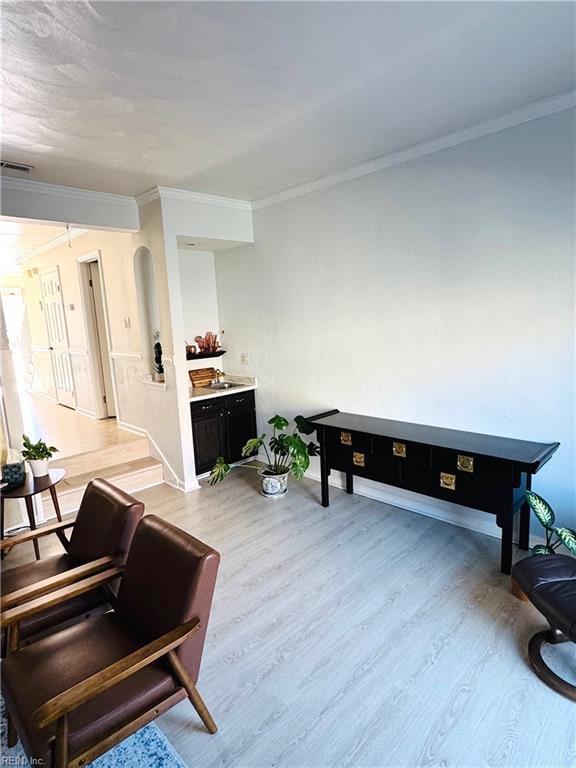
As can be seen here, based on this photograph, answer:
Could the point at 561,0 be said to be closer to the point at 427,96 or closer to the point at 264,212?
the point at 427,96

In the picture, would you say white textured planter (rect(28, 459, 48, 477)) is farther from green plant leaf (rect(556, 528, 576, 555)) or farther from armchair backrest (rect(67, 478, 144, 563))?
green plant leaf (rect(556, 528, 576, 555))

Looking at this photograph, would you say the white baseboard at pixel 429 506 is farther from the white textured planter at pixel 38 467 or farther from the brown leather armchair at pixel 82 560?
the white textured planter at pixel 38 467

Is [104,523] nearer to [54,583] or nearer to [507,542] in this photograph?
[54,583]

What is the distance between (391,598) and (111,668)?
1.60 metres

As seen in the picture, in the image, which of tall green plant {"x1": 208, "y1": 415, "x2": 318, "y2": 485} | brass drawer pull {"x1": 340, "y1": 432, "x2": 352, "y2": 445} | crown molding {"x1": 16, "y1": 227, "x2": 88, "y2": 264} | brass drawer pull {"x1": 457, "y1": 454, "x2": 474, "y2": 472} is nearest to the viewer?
brass drawer pull {"x1": 457, "y1": 454, "x2": 474, "y2": 472}

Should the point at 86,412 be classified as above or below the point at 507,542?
above

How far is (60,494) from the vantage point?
3.71 meters

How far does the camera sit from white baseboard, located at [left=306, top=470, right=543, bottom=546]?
3.01 meters

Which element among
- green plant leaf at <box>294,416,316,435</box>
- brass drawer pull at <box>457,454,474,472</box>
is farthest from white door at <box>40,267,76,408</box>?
brass drawer pull at <box>457,454,474,472</box>

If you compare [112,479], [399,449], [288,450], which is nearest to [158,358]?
[112,479]

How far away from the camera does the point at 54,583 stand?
184cm

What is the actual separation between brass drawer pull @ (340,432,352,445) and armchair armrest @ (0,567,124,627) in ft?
6.28

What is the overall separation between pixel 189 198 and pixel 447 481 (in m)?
3.26

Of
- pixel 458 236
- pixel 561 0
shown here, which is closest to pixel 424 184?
pixel 458 236
